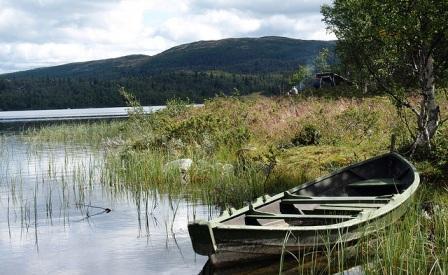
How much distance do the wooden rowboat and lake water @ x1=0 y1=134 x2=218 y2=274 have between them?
75.1 inches

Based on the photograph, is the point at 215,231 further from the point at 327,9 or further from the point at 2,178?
the point at 327,9

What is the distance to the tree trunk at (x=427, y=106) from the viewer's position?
1655cm

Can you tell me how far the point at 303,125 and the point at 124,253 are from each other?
13.6 meters

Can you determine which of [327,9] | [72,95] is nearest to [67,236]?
[327,9]

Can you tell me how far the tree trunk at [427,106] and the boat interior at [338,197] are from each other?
6.53 feet

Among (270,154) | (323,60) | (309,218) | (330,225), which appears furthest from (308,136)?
(330,225)

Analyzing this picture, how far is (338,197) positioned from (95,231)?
6.67 m

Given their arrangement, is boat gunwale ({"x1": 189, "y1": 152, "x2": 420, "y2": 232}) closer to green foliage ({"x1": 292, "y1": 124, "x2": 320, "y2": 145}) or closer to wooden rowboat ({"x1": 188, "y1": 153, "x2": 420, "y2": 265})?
wooden rowboat ({"x1": 188, "y1": 153, "x2": 420, "y2": 265})

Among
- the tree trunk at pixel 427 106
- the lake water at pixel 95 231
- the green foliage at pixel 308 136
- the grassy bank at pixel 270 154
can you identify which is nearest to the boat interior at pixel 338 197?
the grassy bank at pixel 270 154

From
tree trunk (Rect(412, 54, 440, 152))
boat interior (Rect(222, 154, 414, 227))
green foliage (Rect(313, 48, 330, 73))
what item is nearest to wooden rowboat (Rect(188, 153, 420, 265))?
boat interior (Rect(222, 154, 414, 227))

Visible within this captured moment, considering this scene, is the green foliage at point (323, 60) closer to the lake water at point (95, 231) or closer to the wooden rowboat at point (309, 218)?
the wooden rowboat at point (309, 218)

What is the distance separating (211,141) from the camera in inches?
978

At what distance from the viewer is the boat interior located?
420 inches

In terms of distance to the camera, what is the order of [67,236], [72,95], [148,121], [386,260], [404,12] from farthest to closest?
[72,95] → [148,121] → [404,12] → [67,236] → [386,260]
